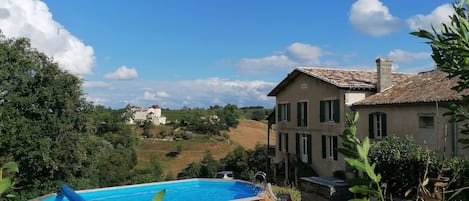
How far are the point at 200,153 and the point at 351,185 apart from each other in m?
51.5

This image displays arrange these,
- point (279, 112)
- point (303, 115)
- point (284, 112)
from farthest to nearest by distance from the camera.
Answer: point (279, 112)
point (284, 112)
point (303, 115)

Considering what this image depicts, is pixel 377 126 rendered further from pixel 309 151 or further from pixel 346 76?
pixel 309 151

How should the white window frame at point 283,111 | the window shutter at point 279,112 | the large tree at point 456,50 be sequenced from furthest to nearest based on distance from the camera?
the window shutter at point 279,112
the white window frame at point 283,111
the large tree at point 456,50

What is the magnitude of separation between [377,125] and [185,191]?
935cm

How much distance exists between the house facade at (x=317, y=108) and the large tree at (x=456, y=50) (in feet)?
58.0

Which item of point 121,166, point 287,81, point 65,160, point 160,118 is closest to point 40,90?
point 65,160

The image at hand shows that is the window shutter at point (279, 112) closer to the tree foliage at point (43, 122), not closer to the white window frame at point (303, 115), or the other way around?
the white window frame at point (303, 115)

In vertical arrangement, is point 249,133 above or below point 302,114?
below

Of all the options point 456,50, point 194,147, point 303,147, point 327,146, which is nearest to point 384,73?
point 327,146

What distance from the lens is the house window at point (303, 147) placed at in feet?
79.8

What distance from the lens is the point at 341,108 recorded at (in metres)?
20.9

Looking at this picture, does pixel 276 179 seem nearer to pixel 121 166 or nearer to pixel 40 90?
pixel 121 166

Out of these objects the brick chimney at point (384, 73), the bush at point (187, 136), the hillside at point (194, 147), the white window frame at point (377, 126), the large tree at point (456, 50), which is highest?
the brick chimney at point (384, 73)

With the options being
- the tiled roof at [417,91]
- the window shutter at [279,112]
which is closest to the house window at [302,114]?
the window shutter at [279,112]
